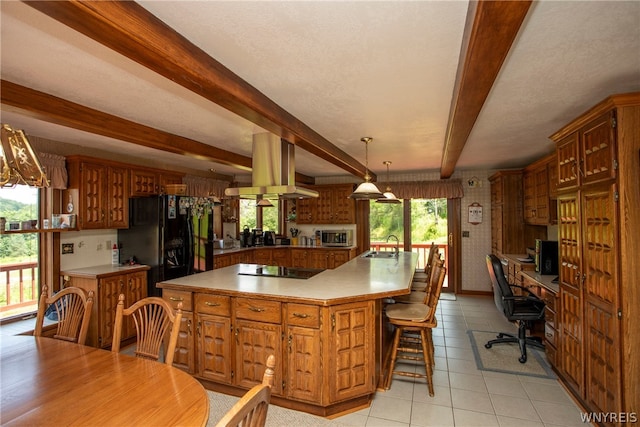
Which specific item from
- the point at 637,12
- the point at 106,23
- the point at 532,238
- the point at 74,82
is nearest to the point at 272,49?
the point at 106,23

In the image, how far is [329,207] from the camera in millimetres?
6805

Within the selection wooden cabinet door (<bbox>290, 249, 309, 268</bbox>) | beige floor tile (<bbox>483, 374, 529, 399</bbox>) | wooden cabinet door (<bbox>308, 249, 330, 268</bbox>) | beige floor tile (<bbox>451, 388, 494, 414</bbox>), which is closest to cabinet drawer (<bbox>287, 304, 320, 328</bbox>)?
beige floor tile (<bbox>451, 388, 494, 414</bbox>)

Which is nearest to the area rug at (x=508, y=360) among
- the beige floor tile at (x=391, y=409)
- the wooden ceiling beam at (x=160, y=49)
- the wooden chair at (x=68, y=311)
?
the beige floor tile at (x=391, y=409)

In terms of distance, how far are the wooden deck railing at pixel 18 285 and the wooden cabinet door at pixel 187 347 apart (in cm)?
210

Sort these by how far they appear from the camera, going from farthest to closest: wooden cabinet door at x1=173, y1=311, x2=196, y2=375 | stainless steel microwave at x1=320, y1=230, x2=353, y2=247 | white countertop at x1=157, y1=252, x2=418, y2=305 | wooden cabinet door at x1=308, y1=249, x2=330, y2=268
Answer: stainless steel microwave at x1=320, y1=230, x2=353, y2=247 → wooden cabinet door at x1=308, y1=249, x2=330, y2=268 → wooden cabinet door at x1=173, y1=311, x2=196, y2=375 → white countertop at x1=157, y1=252, x2=418, y2=305

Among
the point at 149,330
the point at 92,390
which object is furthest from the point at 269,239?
the point at 92,390

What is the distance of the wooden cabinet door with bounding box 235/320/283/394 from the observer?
2.46 metres

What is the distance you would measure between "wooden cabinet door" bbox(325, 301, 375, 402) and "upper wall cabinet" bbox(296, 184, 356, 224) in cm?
426

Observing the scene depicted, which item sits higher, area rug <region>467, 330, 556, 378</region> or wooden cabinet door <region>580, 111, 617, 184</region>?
wooden cabinet door <region>580, 111, 617, 184</region>

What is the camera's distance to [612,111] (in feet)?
6.56

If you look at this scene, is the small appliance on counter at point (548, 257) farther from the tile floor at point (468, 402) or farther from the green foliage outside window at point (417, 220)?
the green foliage outside window at point (417, 220)

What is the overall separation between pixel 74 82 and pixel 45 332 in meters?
2.74

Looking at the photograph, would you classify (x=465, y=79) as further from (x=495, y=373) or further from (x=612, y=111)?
(x=495, y=373)

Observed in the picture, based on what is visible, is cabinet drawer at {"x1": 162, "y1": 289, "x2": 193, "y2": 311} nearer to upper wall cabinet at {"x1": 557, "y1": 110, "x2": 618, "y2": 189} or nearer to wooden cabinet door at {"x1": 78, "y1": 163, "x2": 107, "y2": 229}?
wooden cabinet door at {"x1": 78, "y1": 163, "x2": 107, "y2": 229}
